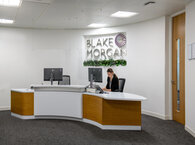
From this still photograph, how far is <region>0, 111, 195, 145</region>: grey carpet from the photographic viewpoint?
4.62 meters

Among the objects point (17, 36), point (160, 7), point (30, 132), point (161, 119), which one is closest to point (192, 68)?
point (160, 7)

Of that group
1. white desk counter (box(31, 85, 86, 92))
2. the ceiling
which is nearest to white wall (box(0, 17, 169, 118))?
the ceiling

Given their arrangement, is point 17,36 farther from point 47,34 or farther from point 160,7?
point 160,7

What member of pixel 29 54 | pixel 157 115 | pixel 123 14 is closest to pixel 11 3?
pixel 123 14

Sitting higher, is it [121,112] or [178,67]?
[178,67]

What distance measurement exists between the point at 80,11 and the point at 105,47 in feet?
8.92

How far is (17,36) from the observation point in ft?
28.2

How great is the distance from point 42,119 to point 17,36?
3.62 metres

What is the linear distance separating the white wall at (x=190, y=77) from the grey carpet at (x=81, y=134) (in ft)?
1.01

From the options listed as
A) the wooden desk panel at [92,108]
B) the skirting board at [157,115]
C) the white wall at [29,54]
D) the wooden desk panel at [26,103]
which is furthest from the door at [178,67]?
the wooden desk panel at [26,103]

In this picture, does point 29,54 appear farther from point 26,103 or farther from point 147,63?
point 147,63

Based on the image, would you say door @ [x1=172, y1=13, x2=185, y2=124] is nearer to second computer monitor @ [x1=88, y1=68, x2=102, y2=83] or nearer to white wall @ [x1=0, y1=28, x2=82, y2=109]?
second computer monitor @ [x1=88, y1=68, x2=102, y2=83]

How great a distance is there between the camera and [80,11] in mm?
6254

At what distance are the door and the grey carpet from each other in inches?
15.6
